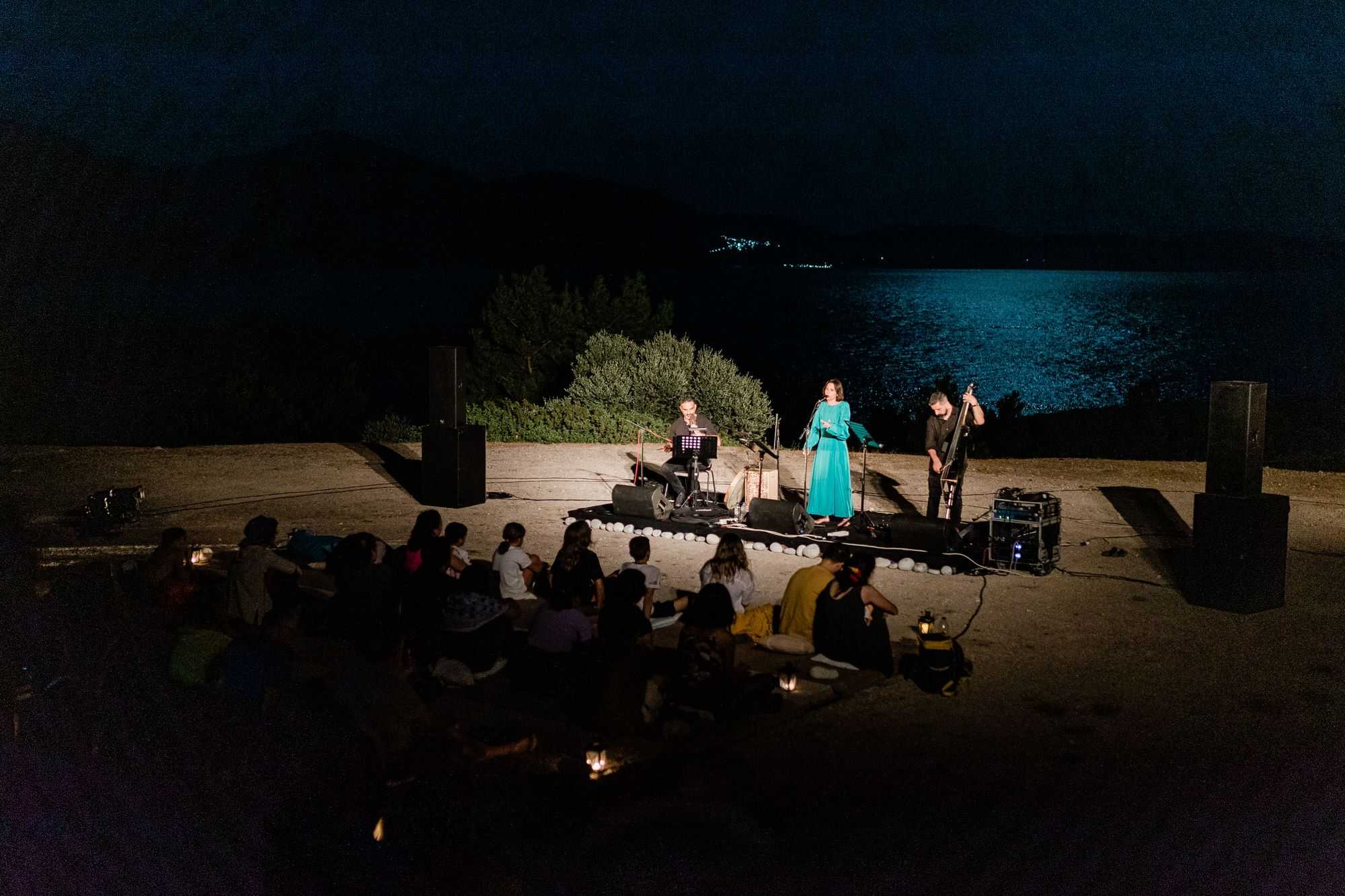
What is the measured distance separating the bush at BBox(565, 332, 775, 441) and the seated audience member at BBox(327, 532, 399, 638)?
14.2 m

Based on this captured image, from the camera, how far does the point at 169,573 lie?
339 inches

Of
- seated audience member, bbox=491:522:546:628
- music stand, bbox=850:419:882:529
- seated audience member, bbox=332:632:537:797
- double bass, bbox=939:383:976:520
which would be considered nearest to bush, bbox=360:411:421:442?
music stand, bbox=850:419:882:529

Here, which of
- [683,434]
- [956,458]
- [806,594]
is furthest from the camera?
[683,434]

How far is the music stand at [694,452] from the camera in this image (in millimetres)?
13289

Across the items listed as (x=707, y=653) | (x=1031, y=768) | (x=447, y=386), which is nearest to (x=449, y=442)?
(x=447, y=386)

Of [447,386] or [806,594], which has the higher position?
[447,386]

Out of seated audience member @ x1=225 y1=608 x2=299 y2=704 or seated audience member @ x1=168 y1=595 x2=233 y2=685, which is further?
seated audience member @ x1=168 y1=595 x2=233 y2=685

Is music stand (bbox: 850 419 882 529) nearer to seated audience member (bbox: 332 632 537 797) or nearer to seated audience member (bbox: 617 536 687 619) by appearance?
seated audience member (bbox: 617 536 687 619)

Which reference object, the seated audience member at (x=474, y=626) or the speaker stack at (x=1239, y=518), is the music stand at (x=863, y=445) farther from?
the seated audience member at (x=474, y=626)

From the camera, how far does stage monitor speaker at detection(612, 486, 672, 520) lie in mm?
13492

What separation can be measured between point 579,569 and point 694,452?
4.53 meters

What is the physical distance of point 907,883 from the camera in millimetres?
5449

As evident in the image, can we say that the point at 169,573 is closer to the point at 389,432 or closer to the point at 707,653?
the point at 707,653

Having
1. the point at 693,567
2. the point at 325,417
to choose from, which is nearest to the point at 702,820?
the point at 693,567
